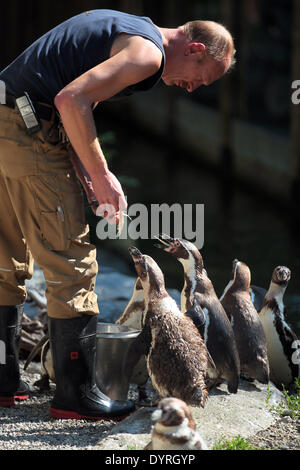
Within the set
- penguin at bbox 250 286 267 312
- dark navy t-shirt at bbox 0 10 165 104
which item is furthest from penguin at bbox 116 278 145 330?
dark navy t-shirt at bbox 0 10 165 104

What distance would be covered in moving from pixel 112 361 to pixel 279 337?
3.93 feet

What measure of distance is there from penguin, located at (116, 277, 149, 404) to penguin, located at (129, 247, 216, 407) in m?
0.44

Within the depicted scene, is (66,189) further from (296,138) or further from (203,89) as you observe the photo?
(203,89)

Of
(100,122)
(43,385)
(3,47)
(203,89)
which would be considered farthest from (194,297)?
(3,47)

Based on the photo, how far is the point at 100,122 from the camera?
18312mm

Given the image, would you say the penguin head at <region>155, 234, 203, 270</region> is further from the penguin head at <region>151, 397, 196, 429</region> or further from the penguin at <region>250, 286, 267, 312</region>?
the penguin head at <region>151, 397, 196, 429</region>

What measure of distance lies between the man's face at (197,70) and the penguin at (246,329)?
4.66ft

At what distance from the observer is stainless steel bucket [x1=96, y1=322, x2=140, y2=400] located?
4.57 meters

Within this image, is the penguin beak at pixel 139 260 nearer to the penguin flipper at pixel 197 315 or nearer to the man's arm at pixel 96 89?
the penguin flipper at pixel 197 315

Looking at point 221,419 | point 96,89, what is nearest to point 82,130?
point 96,89

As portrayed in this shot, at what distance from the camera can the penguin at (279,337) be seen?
16.9 feet

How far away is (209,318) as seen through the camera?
15.2ft
